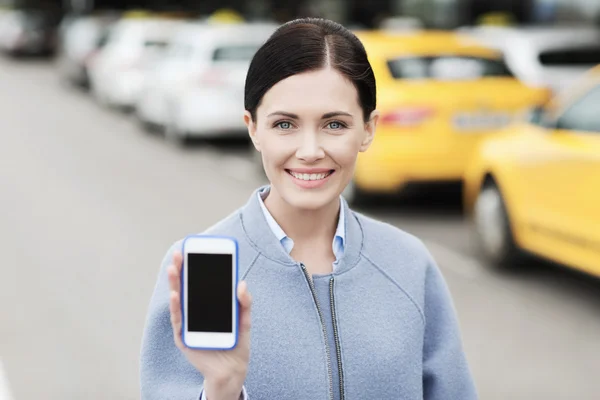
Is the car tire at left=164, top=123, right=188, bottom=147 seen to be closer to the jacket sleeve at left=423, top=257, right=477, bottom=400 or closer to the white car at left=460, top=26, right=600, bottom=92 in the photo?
the white car at left=460, top=26, right=600, bottom=92

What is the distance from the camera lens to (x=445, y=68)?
9.81 m

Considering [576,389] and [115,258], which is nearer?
[576,389]

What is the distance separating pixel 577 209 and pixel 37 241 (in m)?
4.48

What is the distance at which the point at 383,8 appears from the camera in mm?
43594

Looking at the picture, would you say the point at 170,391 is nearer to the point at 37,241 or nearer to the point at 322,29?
the point at 322,29

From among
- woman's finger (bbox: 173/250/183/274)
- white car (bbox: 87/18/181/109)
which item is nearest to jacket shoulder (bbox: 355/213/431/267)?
woman's finger (bbox: 173/250/183/274)

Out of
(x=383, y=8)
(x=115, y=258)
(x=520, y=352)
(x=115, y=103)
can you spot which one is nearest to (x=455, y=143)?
(x=115, y=258)

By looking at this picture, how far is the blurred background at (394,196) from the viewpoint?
576 cm

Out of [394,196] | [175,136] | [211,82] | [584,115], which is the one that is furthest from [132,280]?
[175,136]

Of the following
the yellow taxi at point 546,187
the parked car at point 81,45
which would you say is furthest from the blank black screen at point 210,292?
the parked car at point 81,45

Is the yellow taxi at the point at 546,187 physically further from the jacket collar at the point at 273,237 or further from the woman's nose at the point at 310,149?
the woman's nose at the point at 310,149

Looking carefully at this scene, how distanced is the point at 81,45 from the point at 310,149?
1006 inches

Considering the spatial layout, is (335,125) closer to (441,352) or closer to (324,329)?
(324,329)

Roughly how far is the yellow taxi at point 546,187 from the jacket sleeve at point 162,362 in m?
4.85
